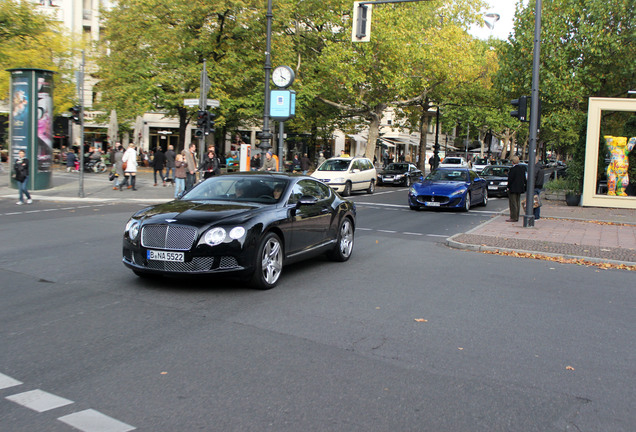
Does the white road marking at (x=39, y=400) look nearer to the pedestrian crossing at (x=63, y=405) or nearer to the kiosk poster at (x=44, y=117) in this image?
the pedestrian crossing at (x=63, y=405)

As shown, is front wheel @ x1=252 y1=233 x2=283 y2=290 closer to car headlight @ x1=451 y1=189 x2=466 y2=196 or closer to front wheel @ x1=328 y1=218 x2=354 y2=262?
front wheel @ x1=328 y1=218 x2=354 y2=262

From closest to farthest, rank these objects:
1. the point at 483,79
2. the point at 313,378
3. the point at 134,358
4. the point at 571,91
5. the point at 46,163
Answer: the point at 313,378
the point at 134,358
the point at 46,163
the point at 571,91
the point at 483,79

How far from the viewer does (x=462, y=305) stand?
7.07 meters

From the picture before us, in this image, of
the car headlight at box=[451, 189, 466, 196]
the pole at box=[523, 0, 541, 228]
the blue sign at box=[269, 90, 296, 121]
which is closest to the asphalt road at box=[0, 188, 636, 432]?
the pole at box=[523, 0, 541, 228]

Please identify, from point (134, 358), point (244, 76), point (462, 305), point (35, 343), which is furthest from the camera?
point (244, 76)

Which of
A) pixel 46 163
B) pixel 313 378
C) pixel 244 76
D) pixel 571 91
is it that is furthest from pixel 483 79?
pixel 313 378

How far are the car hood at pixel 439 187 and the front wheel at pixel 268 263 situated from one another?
42.9 ft

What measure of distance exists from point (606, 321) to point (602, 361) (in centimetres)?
158

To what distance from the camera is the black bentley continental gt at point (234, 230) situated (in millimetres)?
7004

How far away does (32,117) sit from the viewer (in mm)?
21859

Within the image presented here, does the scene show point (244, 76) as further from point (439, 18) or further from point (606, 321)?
point (606, 321)

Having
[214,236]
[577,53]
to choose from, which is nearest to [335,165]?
[577,53]

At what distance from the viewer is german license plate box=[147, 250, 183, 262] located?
6989 millimetres

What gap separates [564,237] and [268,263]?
881cm
